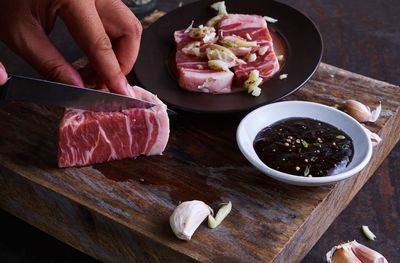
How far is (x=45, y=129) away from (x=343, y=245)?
41.8 inches

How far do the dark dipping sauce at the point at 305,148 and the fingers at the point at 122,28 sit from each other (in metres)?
0.53

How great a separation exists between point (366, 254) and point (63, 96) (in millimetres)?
1026

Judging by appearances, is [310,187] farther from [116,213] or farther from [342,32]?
[342,32]

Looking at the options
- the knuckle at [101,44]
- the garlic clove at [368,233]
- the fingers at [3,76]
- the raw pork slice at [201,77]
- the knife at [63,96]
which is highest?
the fingers at [3,76]

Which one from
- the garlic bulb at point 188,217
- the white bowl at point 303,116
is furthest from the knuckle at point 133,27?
the garlic bulb at point 188,217

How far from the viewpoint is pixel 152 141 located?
2129 millimetres

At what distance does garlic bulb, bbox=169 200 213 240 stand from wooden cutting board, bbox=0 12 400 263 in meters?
0.03

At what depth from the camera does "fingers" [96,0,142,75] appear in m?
2.22

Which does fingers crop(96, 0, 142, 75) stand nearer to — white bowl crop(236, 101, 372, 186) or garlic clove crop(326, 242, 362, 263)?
white bowl crop(236, 101, 372, 186)

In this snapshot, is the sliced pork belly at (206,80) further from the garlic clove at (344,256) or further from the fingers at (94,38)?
the garlic clove at (344,256)

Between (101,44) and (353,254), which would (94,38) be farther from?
(353,254)

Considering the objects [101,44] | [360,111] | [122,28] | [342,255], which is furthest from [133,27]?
[342,255]

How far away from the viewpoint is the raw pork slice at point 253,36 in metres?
2.36

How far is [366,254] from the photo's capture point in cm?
194
